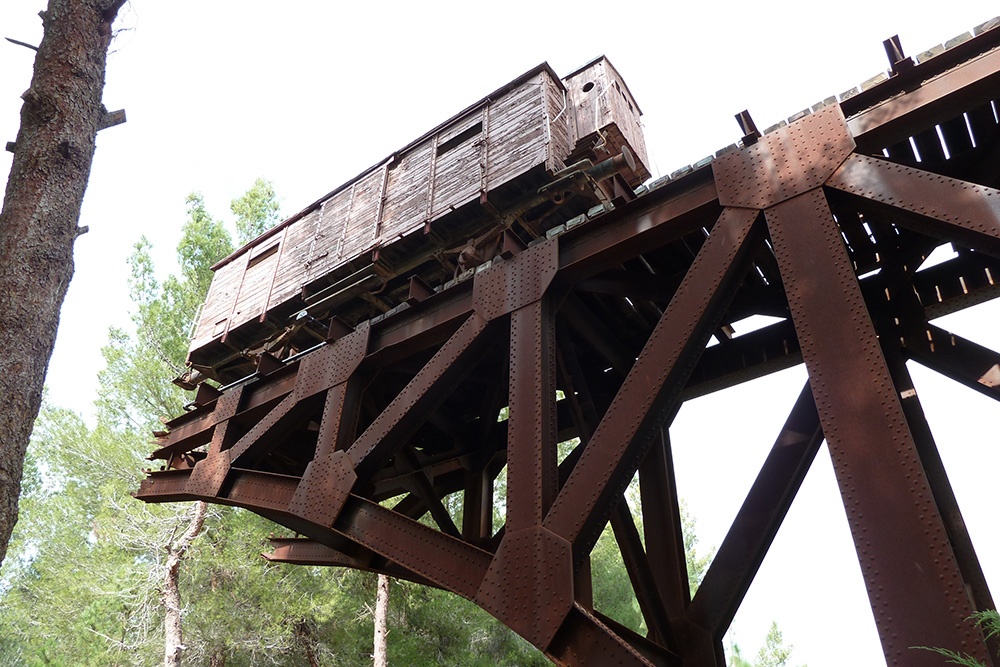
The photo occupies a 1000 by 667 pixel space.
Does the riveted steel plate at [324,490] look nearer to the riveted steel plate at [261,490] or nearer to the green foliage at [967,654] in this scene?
the riveted steel plate at [261,490]

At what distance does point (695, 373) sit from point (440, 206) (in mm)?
3372

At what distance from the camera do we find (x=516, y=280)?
545cm

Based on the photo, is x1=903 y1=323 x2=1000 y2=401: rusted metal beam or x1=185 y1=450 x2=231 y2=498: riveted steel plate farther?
x1=185 y1=450 x2=231 y2=498: riveted steel plate

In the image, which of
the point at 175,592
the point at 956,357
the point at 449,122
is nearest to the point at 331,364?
the point at 449,122

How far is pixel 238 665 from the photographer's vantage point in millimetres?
14680

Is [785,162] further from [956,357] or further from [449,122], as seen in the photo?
[449,122]

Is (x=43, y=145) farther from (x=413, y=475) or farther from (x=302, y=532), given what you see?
(x=413, y=475)

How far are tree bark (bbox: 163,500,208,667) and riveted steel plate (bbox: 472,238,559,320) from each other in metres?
10.3

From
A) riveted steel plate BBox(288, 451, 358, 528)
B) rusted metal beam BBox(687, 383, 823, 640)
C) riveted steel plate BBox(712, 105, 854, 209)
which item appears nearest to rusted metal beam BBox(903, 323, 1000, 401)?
rusted metal beam BBox(687, 383, 823, 640)

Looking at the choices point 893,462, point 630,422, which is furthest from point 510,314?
point 893,462

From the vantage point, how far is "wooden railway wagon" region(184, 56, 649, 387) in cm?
738

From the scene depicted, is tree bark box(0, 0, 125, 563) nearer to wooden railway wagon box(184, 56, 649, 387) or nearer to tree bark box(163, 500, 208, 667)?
wooden railway wagon box(184, 56, 649, 387)

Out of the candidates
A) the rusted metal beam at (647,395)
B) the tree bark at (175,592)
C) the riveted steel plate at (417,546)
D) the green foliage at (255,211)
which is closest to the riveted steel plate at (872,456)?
the rusted metal beam at (647,395)

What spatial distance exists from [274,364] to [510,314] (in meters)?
3.41
